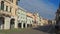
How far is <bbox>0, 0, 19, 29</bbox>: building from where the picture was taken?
4206 cm

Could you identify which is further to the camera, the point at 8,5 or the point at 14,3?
the point at 14,3

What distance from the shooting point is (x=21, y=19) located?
68.2 metres

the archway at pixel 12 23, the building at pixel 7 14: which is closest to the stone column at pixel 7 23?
the building at pixel 7 14

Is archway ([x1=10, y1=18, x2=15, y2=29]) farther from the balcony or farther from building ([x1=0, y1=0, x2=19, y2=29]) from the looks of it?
the balcony

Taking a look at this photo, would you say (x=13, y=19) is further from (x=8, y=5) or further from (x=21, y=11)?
(x=21, y=11)

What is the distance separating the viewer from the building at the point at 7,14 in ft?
138

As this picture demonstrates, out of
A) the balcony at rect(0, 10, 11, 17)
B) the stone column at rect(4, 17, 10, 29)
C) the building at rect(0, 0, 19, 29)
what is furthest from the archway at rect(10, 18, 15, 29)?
the balcony at rect(0, 10, 11, 17)

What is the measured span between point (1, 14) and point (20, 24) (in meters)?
26.1

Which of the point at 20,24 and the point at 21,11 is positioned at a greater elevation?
the point at 21,11

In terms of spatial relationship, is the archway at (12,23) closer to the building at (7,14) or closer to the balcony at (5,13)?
the building at (7,14)

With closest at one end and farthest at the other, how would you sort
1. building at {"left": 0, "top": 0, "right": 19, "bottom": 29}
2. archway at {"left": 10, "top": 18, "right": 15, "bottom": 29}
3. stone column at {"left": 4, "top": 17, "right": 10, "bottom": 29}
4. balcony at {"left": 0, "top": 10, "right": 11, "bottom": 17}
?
balcony at {"left": 0, "top": 10, "right": 11, "bottom": 17}
building at {"left": 0, "top": 0, "right": 19, "bottom": 29}
stone column at {"left": 4, "top": 17, "right": 10, "bottom": 29}
archway at {"left": 10, "top": 18, "right": 15, "bottom": 29}

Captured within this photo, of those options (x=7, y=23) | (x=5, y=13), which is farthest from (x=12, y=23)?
(x=5, y=13)

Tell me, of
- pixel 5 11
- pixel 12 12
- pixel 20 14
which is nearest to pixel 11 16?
pixel 12 12

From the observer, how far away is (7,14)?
4369 cm
